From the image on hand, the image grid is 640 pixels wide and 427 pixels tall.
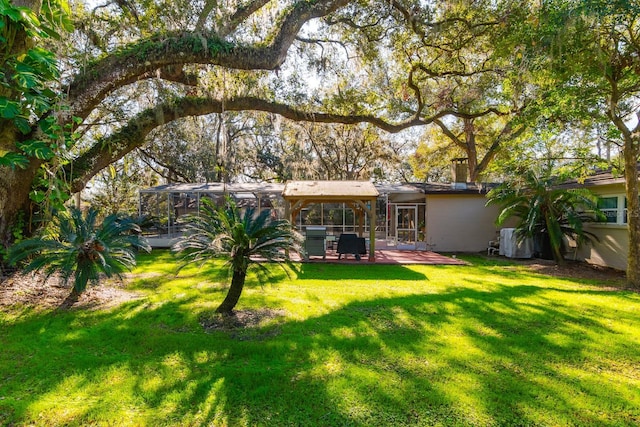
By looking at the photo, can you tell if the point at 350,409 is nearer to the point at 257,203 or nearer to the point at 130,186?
the point at 257,203

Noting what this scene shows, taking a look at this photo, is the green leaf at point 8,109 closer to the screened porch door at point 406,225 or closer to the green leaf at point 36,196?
the green leaf at point 36,196

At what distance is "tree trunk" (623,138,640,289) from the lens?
741 cm

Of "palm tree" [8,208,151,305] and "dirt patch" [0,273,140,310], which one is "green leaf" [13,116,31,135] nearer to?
"palm tree" [8,208,151,305]

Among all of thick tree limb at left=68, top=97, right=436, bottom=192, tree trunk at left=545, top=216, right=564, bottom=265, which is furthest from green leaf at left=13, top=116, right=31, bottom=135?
tree trunk at left=545, top=216, right=564, bottom=265

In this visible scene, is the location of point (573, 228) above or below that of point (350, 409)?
above

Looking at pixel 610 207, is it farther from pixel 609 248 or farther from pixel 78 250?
pixel 78 250

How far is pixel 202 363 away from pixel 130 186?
2060 cm

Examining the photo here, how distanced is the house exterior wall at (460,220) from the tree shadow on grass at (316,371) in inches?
354

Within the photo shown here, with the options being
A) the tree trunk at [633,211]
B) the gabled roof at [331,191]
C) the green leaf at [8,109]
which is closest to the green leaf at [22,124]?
the green leaf at [8,109]

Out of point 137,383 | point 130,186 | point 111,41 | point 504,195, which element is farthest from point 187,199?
point 137,383

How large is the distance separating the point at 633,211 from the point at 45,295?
11554 mm

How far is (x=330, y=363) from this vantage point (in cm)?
361

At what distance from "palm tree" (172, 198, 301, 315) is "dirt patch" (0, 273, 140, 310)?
200 centimetres

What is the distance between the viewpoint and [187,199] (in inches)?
670
